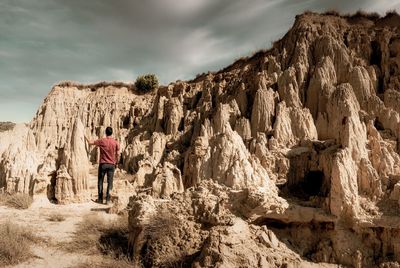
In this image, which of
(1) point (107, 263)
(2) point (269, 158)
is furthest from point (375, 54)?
(1) point (107, 263)

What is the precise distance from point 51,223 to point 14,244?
112 inches

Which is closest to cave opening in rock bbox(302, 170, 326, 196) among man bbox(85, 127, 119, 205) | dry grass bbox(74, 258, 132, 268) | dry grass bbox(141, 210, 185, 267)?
dry grass bbox(141, 210, 185, 267)

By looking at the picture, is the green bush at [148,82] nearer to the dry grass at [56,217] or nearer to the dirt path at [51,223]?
the dirt path at [51,223]

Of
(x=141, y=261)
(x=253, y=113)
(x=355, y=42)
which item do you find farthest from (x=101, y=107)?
(x=141, y=261)

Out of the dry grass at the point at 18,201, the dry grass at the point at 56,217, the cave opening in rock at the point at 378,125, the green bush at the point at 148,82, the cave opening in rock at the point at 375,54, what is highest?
the green bush at the point at 148,82

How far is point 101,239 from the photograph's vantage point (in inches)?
396

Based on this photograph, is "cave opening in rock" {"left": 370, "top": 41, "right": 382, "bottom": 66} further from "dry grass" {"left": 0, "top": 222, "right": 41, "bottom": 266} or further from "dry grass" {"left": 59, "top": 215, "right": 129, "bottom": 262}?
"dry grass" {"left": 0, "top": 222, "right": 41, "bottom": 266}

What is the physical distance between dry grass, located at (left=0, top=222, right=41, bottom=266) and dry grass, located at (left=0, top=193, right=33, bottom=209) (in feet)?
11.5

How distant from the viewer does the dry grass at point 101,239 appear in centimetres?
918

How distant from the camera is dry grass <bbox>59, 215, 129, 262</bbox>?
30.1 ft

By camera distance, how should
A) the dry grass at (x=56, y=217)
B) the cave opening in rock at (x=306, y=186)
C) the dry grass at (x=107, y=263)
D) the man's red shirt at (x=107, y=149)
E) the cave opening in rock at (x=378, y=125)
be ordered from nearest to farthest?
the dry grass at (x=107, y=263) < the cave opening in rock at (x=306, y=186) < the dry grass at (x=56, y=217) < the man's red shirt at (x=107, y=149) < the cave opening in rock at (x=378, y=125)

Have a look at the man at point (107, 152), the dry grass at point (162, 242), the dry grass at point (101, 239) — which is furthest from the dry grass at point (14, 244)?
the man at point (107, 152)

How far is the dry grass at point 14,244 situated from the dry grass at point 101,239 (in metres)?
0.80

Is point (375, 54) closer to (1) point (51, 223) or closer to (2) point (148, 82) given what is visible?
(1) point (51, 223)
